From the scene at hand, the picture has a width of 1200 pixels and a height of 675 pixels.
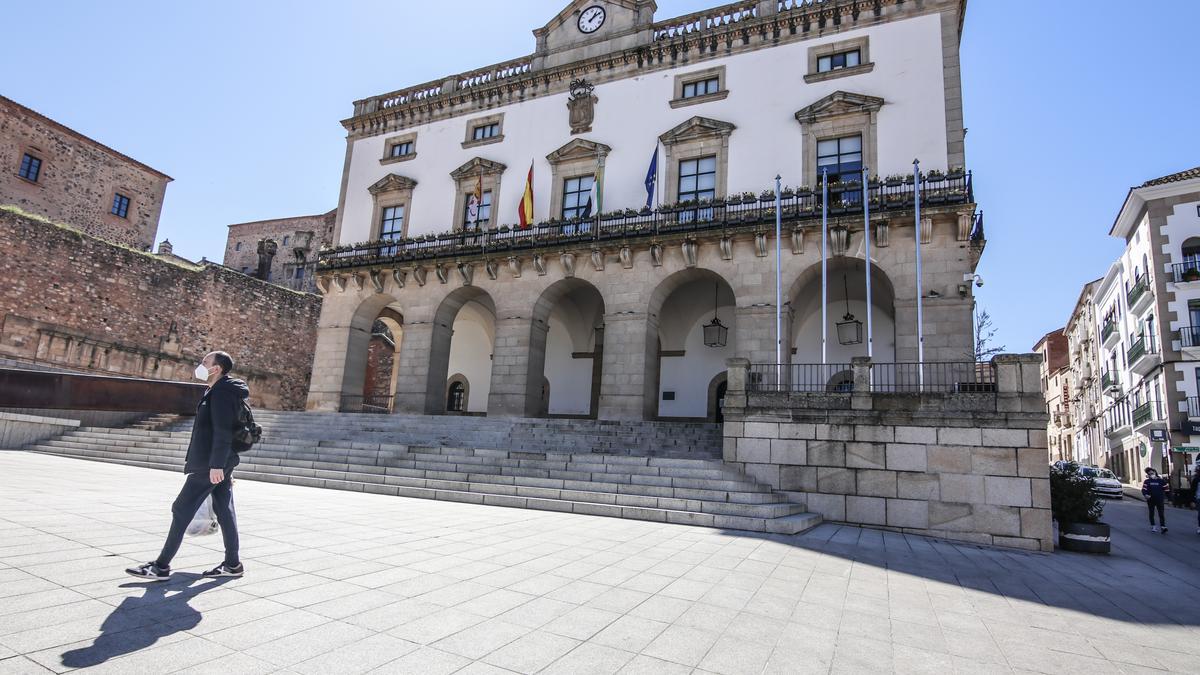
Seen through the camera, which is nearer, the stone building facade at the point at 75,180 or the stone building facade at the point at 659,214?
the stone building facade at the point at 659,214

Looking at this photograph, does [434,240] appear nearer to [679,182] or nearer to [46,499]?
[679,182]

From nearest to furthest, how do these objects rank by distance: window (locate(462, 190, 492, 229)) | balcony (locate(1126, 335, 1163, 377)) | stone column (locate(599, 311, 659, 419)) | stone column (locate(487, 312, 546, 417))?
stone column (locate(599, 311, 659, 419)) < stone column (locate(487, 312, 546, 417)) < window (locate(462, 190, 492, 229)) < balcony (locate(1126, 335, 1163, 377))

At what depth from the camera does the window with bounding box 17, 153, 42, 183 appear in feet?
105

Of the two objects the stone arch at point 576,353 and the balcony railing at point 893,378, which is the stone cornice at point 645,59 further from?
the balcony railing at point 893,378

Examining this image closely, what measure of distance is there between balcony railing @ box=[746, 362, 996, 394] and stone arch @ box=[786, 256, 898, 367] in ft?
1.81

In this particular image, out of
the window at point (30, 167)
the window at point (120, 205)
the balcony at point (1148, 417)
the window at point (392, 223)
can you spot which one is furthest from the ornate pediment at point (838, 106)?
the window at point (120, 205)

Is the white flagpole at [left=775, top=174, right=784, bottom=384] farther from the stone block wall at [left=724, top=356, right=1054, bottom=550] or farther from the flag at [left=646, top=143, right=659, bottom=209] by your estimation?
the stone block wall at [left=724, top=356, right=1054, bottom=550]

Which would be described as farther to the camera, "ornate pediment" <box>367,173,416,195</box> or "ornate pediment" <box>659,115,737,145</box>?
"ornate pediment" <box>367,173,416,195</box>

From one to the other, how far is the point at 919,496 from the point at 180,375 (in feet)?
98.6

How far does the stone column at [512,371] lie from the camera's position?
65.0ft

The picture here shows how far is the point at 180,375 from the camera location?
92.0ft

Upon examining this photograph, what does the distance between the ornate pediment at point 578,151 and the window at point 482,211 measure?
2892 millimetres

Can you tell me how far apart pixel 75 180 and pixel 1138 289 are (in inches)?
2289

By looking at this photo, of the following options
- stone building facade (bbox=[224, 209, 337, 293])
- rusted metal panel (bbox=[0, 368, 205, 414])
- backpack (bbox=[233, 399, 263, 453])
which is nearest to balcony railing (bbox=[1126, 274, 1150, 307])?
backpack (bbox=[233, 399, 263, 453])
